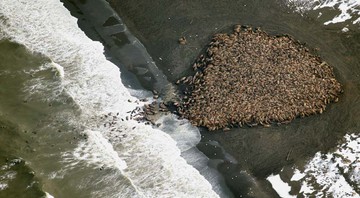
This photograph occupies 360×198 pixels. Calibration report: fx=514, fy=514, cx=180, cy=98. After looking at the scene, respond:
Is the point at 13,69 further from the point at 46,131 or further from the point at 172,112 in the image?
the point at 172,112

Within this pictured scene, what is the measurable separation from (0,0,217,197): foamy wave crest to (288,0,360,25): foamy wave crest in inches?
307

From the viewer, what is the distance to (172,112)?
16.5 metres

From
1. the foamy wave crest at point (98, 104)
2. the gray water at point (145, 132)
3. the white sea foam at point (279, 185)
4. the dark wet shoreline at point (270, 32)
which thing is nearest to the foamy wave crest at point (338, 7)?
the gray water at point (145, 132)

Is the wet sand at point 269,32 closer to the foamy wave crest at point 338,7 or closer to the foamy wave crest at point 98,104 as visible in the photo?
the foamy wave crest at point 338,7

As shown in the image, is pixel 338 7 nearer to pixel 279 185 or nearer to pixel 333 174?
pixel 333 174

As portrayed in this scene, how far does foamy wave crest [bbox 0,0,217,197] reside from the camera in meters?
14.7

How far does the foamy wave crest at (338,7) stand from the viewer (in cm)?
1959

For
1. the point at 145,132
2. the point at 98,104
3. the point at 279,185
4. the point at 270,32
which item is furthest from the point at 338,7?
the point at 98,104

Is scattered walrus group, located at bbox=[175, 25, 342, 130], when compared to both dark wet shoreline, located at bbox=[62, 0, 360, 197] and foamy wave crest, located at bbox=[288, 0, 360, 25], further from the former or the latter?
foamy wave crest, located at bbox=[288, 0, 360, 25]

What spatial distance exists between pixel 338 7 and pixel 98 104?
10.1 metres

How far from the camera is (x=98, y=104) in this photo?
54.7ft

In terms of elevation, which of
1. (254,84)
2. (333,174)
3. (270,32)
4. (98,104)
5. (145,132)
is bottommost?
(333,174)

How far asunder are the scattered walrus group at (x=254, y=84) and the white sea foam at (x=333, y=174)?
161 cm

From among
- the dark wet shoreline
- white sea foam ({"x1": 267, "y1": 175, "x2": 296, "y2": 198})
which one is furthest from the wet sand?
white sea foam ({"x1": 267, "y1": 175, "x2": 296, "y2": 198})
